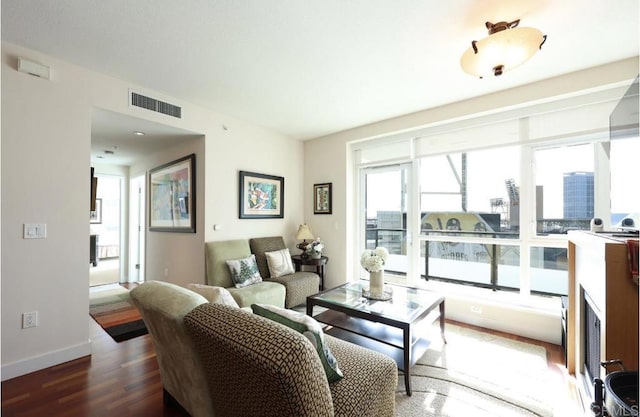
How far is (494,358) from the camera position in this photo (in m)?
2.36

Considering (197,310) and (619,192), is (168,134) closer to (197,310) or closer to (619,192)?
(197,310)

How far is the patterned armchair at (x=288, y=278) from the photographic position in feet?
11.0

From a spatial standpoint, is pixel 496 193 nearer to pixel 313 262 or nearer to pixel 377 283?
pixel 377 283

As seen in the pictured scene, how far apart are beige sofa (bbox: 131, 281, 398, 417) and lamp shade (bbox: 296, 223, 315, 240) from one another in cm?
261

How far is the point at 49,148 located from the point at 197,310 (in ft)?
7.41

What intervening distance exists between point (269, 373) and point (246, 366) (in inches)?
4.8

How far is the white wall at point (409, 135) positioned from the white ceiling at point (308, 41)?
5.2 inches

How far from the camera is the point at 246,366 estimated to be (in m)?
0.92

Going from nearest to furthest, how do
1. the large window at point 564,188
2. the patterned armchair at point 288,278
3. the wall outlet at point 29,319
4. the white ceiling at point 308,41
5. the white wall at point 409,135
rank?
the white ceiling at point 308,41 → the wall outlet at point 29,319 → the white wall at point 409,135 → the large window at point 564,188 → the patterned armchair at point 288,278

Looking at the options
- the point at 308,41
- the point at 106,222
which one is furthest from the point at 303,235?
the point at 106,222

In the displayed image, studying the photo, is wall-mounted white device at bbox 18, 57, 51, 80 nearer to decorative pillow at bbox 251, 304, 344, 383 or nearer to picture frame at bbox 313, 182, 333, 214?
decorative pillow at bbox 251, 304, 344, 383

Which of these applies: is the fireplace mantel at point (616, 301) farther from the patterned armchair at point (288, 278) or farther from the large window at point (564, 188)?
the patterned armchair at point (288, 278)

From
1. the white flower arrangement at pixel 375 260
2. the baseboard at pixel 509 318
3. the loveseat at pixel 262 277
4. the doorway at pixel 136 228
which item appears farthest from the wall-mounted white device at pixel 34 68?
the baseboard at pixel 509 318

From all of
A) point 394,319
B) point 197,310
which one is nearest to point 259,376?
point 197,310
